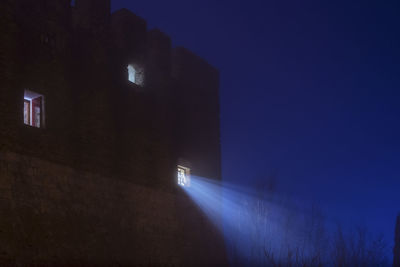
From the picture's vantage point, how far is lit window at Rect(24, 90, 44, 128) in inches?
522

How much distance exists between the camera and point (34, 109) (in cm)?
1334

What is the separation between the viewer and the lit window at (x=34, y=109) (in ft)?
43.5

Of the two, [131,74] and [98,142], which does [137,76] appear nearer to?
[131,74]

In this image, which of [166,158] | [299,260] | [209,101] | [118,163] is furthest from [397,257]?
[118,163]

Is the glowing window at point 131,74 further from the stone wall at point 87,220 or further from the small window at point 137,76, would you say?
the stone wall at point 87,220

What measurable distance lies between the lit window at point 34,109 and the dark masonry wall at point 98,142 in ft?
0.50

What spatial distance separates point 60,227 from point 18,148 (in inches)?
87.9

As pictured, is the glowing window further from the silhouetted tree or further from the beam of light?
the silhouetted tree

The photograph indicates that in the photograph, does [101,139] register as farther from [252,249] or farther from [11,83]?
[252,249]

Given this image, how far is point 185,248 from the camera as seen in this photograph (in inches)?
695

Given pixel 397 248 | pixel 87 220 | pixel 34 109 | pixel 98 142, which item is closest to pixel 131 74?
pixel 98 142

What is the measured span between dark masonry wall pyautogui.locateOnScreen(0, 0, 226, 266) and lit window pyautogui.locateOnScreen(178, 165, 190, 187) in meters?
0.37

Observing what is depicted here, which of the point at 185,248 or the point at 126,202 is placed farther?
the point at 185,248

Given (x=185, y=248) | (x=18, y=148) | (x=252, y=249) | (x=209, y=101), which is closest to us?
(x=18, y=148)
